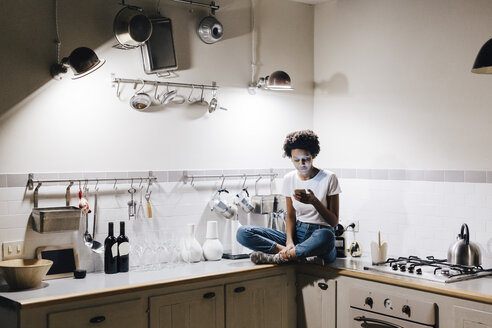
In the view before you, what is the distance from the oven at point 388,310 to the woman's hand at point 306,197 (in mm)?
651

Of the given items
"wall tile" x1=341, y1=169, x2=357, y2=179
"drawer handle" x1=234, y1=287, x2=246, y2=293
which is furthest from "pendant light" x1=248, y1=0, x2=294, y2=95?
"drawer handle" x1=234, y1=287, x2=246, y2=293

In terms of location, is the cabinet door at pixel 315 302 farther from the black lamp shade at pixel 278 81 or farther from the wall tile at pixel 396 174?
the black lamp shade at pixel 278 81

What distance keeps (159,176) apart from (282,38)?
5.56 feet

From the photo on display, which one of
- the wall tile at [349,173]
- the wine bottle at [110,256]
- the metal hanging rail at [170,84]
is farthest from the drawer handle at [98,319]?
the wall tile at [349,173]

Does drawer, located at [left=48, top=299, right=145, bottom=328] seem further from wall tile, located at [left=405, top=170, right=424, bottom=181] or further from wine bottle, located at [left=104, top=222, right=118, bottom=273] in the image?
wall tile, located at [left=405, top=170, right=424, bottom=181]

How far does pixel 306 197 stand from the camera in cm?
392

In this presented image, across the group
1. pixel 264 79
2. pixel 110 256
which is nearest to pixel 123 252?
pixel 110 256

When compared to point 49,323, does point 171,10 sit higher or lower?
higher

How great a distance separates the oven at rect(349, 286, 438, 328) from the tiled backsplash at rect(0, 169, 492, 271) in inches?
28.9

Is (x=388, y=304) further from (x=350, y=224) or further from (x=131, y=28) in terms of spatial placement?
(x=131, y=28)

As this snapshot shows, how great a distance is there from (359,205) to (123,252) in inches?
78.3

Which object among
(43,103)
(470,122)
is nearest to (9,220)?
(43,103)

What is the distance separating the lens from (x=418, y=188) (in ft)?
14.0

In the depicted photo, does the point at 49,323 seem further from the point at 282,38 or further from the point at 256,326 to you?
the point at 282,38
